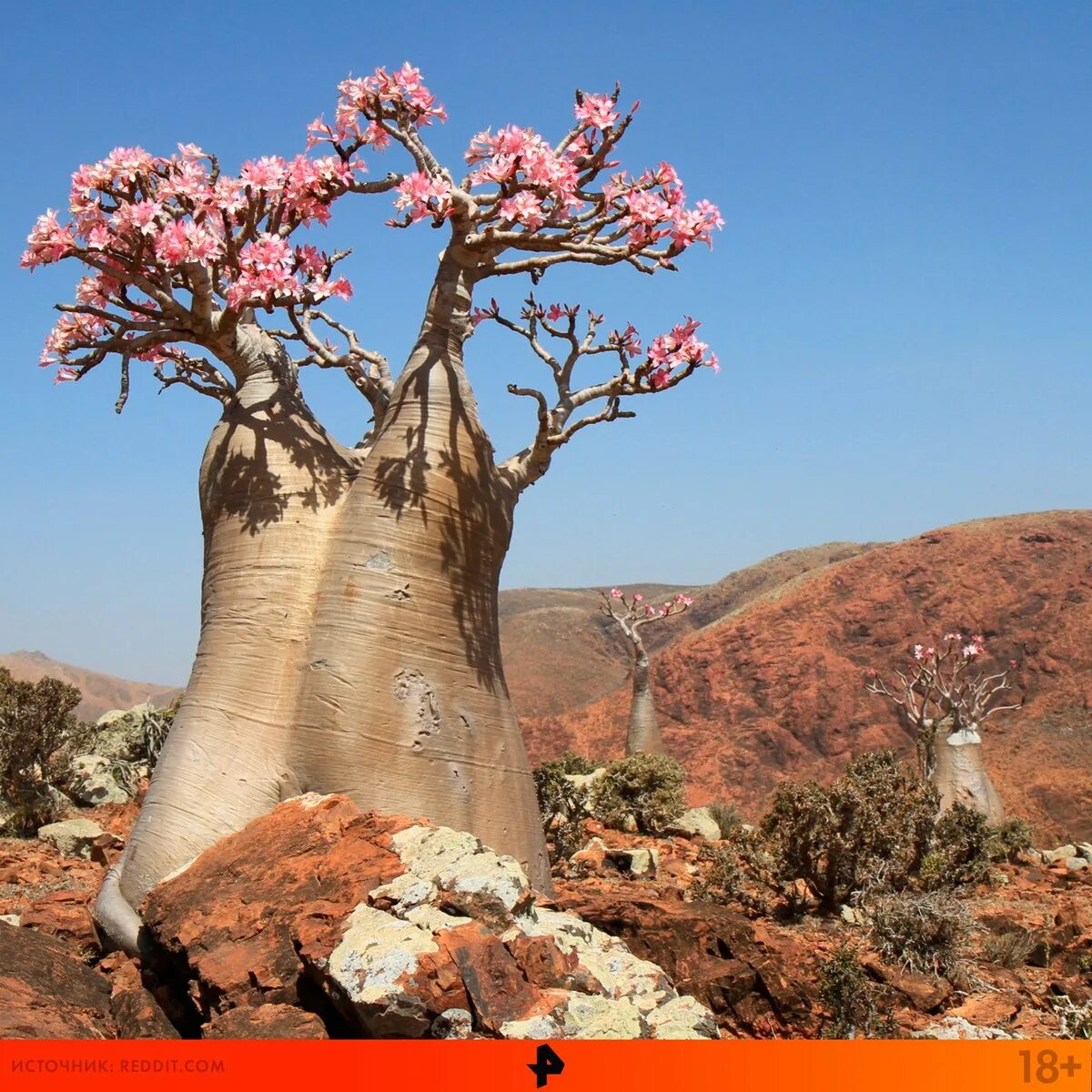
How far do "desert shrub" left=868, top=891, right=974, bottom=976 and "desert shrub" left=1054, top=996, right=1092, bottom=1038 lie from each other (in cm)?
75

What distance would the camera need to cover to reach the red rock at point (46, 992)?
3922mm

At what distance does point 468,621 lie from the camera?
19.9 feet

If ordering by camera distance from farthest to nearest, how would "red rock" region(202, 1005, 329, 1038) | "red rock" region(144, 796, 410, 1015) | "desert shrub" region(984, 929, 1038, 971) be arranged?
"desert shrub" region(984, 929, 1038, 971)
"red rock" region(144, 796, 410, 1015)
"red rock" region(202, 1005, 329, 1038)

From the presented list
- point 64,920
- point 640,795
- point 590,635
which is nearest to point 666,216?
point 64,920

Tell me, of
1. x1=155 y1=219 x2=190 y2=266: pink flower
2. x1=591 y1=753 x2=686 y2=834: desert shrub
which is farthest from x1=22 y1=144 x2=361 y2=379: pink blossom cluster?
x1=591 y1=753 x2=686 y2=834: desert shrub

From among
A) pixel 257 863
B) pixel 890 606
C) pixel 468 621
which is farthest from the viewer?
pixel 890 606

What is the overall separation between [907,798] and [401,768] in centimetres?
443

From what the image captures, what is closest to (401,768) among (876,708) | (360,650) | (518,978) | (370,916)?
(360,650)

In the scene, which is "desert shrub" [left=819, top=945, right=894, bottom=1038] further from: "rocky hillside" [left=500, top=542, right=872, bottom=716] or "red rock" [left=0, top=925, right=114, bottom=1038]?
"rocky hillside" [left=500, top=542, right=872, bottom=716]

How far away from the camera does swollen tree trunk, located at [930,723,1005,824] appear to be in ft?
48.0

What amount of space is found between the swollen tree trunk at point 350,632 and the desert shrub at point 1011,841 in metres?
7.79

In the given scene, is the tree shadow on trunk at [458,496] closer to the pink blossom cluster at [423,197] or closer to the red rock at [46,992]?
the pink blossom cluster at [423,197]

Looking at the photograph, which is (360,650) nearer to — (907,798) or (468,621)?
(468,621)

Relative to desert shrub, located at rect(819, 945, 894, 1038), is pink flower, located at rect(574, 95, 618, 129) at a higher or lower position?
higher
